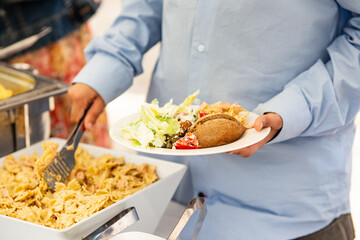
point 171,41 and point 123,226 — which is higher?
point 171,41

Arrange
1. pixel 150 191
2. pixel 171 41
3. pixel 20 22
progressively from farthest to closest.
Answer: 1. pixel 20 22
2. pixel 171 41
3. pixel 150 191

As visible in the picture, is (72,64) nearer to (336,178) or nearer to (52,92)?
(52,92)

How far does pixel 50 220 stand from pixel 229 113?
1.36 feet

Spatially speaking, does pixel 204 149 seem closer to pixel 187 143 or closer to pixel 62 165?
pixel 187 143

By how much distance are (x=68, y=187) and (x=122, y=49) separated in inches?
18.2

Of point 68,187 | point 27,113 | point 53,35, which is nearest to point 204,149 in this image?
point 68,187

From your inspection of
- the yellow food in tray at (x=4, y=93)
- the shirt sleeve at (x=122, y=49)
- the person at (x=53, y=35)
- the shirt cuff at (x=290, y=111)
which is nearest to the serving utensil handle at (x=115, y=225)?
the shirt cuff at (x=290, y=111)

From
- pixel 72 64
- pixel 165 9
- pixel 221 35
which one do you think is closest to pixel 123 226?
pixel 221 35

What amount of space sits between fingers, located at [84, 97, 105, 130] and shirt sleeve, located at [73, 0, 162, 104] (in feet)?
0.06

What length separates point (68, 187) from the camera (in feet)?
Answer: 3.03

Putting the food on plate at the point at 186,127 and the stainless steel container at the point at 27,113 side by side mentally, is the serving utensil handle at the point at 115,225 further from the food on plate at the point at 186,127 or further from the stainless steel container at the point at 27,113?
the stainless steel container at the point at 27,113

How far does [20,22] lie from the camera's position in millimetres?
1821

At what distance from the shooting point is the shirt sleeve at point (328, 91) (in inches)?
37.9

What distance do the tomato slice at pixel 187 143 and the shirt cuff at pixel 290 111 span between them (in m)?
0.20
